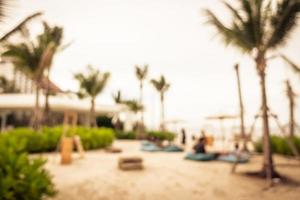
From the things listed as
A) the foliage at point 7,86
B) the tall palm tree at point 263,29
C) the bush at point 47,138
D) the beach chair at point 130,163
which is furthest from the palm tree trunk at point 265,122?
the foliage at point 7,86

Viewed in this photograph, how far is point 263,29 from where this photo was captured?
8.00 meters

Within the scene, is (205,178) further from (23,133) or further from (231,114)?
(23,133)

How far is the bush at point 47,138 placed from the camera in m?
13.0

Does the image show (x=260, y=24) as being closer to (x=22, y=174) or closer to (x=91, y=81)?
(x=22, y=174)

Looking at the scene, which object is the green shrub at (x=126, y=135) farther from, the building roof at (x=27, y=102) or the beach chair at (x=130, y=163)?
the beach chair at (x=130, y=163)

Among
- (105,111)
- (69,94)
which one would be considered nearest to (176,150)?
(105,111)

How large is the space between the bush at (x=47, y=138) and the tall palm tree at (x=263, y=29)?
389 inches

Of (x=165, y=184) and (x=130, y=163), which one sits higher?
(x=130, y=163)

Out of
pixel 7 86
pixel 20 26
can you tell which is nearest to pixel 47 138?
pixel 20 26

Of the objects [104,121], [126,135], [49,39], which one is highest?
[49,39]

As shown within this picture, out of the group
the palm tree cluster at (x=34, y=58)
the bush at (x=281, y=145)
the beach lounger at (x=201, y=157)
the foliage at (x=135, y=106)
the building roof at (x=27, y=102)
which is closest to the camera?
the beach lounger at (x=201, y=157)

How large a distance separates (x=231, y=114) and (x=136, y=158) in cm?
746

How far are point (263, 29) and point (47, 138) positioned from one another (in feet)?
39.6

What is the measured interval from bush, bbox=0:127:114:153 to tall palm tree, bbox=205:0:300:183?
9.87 metres
